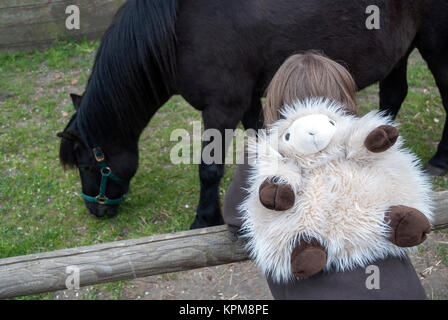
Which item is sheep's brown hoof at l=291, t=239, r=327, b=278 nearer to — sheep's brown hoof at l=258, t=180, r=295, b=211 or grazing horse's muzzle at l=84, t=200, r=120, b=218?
sheep's brown hoof at l=258, t=180, r=295, b=211

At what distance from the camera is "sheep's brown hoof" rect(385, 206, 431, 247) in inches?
47.6

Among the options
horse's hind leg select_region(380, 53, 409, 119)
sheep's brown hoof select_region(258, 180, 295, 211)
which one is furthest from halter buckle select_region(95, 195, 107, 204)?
horse's hind leg select_region(380, 53, 409, 119)

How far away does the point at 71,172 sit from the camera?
12.0 ft

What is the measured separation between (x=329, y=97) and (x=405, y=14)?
1.75m

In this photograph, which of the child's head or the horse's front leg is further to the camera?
the horse's front leg

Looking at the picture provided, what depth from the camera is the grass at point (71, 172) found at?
303 centimetres

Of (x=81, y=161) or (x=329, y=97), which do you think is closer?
(x=329, y=97)

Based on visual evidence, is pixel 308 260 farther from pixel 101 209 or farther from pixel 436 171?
pixel 436 171

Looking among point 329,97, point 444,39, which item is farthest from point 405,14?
point 329,97

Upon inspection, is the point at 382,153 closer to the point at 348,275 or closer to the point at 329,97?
the point at 329,97

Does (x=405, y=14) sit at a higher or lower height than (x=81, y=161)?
higher

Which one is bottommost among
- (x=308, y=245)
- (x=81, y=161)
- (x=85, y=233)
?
(x=85, y=233)

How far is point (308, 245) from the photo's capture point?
4.07ft

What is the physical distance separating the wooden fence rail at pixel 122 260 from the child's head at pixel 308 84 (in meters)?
0.57
